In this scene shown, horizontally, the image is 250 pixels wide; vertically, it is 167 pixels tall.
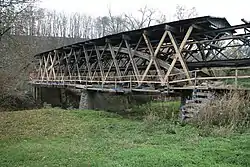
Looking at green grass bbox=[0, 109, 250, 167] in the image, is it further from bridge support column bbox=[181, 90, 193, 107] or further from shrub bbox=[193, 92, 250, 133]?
bridge support column bbox=[181, 90, 193, 107]

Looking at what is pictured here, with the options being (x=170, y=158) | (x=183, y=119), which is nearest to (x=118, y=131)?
(x=183, y=119)

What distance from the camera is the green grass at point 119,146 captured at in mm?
7238

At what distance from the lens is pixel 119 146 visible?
912cm

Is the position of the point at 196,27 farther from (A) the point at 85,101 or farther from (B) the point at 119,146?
(A) the point at 85,101

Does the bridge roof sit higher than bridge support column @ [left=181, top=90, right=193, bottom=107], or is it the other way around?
the bridge roof

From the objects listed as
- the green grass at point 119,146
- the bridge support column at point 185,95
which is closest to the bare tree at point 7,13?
the green grass at point 119,146

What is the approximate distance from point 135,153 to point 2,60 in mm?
12965

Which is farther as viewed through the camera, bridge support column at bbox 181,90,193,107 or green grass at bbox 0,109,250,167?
bridge support column at bbox 181,90,193,107

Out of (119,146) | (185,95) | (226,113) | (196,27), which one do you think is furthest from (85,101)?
(119,146)

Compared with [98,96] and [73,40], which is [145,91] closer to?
[98,96]

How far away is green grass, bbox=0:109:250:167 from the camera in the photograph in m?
7.24

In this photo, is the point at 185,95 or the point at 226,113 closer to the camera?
the point at 226,113

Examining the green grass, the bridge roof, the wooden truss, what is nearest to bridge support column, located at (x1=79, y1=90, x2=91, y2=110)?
the wooden truss

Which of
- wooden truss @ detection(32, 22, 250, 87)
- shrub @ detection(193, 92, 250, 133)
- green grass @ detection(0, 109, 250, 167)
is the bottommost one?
green grass @ detection(0, 109, 250, 167)
